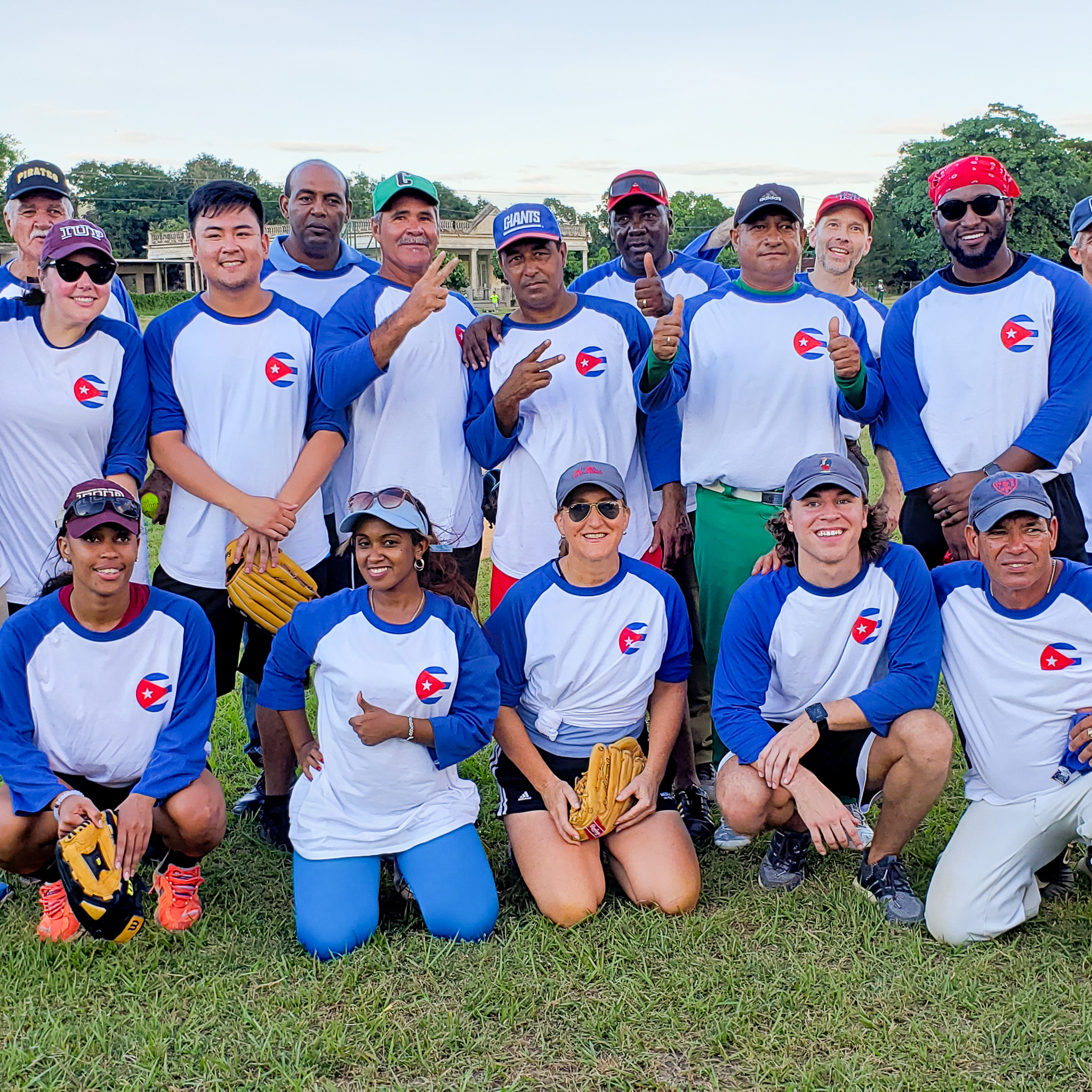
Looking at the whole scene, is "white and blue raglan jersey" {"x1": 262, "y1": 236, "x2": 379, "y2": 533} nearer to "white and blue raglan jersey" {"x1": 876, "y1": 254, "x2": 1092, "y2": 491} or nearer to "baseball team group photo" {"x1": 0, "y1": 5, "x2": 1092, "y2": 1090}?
"baseball team group photo" {"x1": 0, "y1": 5, "x2": 1092, "y2": 1090}

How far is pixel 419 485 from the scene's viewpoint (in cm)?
484

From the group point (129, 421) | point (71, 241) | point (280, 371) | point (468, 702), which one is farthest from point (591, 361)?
point (71, 241)

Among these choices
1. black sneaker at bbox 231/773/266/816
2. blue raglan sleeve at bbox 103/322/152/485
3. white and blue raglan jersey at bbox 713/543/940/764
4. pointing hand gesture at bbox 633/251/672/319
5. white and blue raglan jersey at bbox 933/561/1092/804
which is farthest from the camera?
black sneaker at bbox 231/773/266/816

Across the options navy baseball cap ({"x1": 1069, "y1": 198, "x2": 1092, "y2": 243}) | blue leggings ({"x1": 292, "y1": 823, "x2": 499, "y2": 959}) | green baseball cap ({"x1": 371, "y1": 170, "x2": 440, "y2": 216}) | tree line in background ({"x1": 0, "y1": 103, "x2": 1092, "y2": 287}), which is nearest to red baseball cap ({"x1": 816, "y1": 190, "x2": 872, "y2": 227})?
navy baseball cap ({"x1": 1069, "y1": 198, "x2": 1092, "y2": 243})

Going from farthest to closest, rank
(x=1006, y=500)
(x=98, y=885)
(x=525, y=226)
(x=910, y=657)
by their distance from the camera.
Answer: (x=525, y=226), (x=910, y=657), (x=1006, y=500), (x=98, y=885)

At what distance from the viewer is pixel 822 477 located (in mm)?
4238

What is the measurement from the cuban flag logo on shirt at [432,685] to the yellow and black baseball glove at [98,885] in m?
1.21

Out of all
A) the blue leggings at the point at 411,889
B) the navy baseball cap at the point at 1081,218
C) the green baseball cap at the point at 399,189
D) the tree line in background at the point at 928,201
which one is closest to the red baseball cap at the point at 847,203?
the navy baseball cap at the point at 1081,218

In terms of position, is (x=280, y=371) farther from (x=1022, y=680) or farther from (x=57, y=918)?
(x=1022, y=680)

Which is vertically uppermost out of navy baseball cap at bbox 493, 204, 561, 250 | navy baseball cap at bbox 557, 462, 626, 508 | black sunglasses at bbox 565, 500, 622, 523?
navy baseball cap at bbox 493, 204, 561, 250

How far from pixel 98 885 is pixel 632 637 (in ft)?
7.15

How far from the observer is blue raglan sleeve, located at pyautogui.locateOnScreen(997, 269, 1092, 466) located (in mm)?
4535

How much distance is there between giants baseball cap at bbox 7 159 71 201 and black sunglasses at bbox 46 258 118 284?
121 cm

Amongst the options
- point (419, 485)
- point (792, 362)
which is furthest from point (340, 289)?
point (792, 362)
